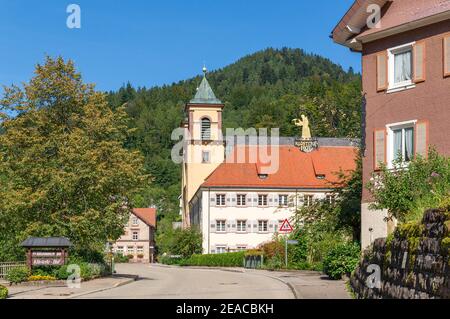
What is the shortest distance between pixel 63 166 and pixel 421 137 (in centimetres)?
1737

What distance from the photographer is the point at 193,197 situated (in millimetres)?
84125

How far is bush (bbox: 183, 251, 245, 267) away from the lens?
58000mm

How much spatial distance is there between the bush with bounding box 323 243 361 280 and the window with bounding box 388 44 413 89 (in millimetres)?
5554

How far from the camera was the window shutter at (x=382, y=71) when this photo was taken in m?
27.0

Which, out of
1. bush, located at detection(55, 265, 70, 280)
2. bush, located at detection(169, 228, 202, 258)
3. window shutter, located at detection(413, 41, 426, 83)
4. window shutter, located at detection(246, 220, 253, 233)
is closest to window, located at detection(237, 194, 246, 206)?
window shutter, located at detection(246, 220, 253, 233)

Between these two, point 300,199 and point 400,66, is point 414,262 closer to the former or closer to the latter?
point 400,66

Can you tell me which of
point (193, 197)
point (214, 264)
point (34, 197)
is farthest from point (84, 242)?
point (193, 197)

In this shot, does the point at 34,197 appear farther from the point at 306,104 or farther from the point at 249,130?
the point at 249,130

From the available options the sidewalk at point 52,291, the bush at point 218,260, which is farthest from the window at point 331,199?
the bush at point 218,260

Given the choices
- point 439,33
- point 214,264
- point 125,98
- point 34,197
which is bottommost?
point 214,264

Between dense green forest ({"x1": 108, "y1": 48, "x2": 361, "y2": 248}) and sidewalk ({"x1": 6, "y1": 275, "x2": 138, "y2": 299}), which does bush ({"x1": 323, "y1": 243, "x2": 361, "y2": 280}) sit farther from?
dense green forest ({"x1": 108, "y1": 48, "x2": 361, "y2": 248})

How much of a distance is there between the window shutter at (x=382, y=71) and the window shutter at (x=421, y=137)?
2004mm

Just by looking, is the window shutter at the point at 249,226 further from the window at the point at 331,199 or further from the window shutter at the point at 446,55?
the window shutter at the point at 446,55

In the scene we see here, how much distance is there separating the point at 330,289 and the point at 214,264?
40.3 metres
